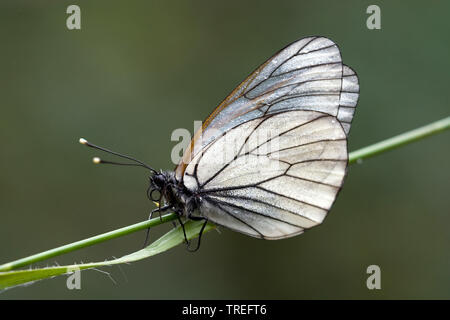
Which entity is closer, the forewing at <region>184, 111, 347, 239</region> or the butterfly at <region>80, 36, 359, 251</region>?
the forewing at <region>184, 111, 347, 239</region>

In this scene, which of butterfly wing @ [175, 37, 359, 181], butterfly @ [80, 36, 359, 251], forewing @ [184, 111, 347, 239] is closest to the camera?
forewing @ [184, 111, 347, 239]

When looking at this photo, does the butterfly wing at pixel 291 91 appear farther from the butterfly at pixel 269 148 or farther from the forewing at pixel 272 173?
the forewing at pixel 272 173

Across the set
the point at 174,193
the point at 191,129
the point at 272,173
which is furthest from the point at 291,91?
the point at 191,129

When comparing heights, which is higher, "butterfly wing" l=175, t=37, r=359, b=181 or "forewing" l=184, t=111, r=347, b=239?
"butterfly wing" l=175, t=37, r=359, b=181

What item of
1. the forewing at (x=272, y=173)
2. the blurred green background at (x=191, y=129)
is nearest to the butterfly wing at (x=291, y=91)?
the forewing at (x=272, y=173)

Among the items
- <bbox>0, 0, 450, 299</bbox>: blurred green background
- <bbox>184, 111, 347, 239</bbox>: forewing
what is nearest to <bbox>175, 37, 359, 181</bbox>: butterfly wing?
<bbox>184, 111, 347, 239</bbox>: forewing

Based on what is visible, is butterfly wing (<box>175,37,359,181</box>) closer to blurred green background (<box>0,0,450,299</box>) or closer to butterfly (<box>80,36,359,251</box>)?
butterfly (<box>80,36,359,251</box>)

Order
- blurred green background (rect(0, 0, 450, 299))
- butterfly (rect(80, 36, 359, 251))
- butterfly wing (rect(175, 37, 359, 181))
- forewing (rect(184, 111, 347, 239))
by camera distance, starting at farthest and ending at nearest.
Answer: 1. blurred green background (rect(0, 0, 450, 299))
2. butterfly wing (rect(175, 37, 359, 181))
3. butterfly (rect(80, 36, 359, 251))
4. forewing (rect(184, 111, 347, 239))

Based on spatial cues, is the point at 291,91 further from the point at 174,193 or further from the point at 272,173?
the point at 174,193
